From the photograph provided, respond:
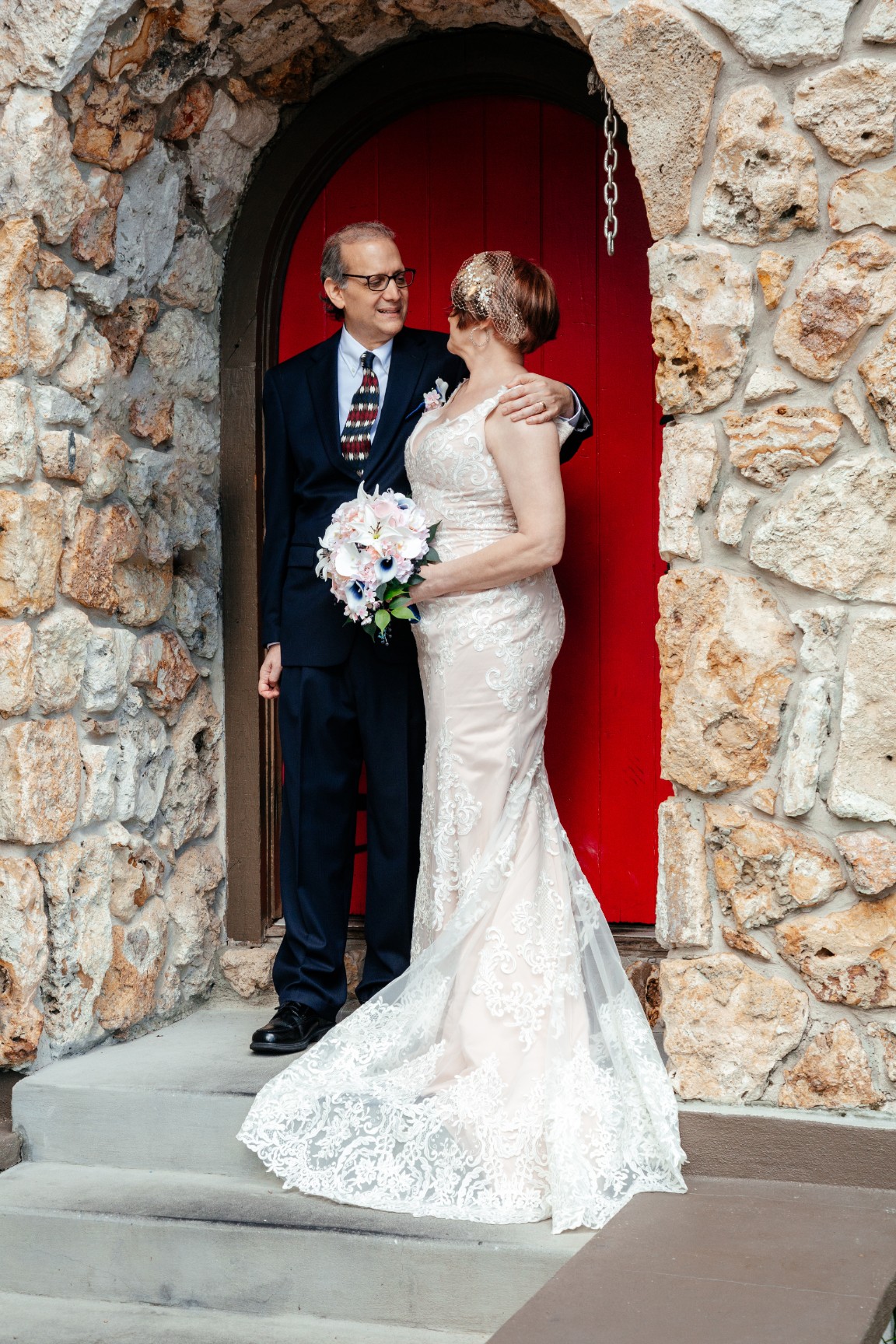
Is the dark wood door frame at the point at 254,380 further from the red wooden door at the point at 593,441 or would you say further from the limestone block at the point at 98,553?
the limestone block at the point at 98,553

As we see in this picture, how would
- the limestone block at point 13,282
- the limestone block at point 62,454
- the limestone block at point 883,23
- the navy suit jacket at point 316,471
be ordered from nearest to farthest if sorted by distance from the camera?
the limestone block at point 883,23 < the limestone block at point 13,282 < the limestone block at point 62,454 < the navy suit jacket at point 316,471

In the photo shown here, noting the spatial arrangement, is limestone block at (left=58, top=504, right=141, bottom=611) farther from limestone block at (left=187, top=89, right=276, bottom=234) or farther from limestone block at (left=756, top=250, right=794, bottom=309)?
limestone block at (left=756, top=250, right=794, bottom=309)

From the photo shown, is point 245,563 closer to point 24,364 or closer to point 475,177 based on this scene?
point 24,364

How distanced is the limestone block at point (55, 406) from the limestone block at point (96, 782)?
784 mm

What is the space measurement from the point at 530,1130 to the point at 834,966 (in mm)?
657

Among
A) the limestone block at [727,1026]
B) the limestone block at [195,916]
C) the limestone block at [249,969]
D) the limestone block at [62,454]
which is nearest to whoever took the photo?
the limestone block at [727,1026]

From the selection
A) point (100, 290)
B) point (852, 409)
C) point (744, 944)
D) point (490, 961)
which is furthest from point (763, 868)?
point (100, 290)

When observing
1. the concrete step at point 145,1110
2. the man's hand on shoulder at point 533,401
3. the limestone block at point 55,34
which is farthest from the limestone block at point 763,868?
the limestone block at point 55,34

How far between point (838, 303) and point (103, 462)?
5.93 ft

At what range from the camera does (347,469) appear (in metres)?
3.41

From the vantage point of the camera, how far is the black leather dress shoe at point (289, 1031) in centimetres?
334

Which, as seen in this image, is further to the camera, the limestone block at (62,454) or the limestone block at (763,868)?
the limestone block at (62,454)

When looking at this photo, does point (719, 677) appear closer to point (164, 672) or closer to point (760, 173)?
point (760, 173)

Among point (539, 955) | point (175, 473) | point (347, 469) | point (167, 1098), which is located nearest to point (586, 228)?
point (347, 469)
